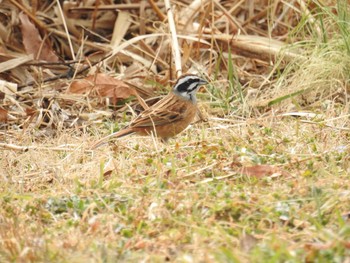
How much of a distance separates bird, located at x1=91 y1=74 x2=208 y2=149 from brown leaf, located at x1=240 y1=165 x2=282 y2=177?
1482 millimetres

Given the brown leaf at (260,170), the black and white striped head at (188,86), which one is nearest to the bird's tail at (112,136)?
the black and white striped head at (188,86)

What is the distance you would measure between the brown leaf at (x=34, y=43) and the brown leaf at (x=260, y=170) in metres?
4.44

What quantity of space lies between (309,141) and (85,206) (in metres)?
2.18

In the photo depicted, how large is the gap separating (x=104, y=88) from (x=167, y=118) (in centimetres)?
154

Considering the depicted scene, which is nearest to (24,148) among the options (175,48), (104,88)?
(104,88)

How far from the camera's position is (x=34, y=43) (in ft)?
34.1

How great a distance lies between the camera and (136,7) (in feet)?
36.5

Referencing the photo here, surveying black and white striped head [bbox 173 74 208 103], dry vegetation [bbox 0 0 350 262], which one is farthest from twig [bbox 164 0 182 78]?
black and white striped head [bbox 173 74 208 103]

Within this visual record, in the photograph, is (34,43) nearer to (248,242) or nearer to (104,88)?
(104,88)

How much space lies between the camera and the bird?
782 cm

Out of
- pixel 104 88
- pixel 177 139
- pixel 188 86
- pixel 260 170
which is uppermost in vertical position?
pixel 260 170

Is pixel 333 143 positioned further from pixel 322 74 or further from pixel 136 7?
pixel 136 7

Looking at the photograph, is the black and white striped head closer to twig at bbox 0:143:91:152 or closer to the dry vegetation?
the dry vegetation

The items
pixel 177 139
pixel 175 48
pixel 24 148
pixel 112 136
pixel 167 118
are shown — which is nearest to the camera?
pixel 24 148
